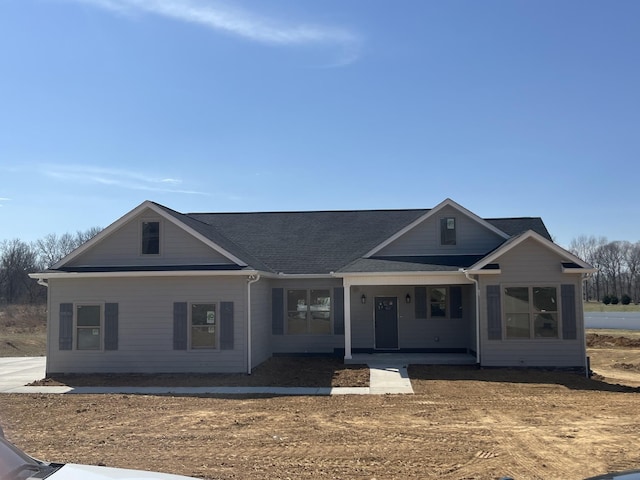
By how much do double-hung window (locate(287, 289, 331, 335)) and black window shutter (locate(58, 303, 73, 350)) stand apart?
280 inches

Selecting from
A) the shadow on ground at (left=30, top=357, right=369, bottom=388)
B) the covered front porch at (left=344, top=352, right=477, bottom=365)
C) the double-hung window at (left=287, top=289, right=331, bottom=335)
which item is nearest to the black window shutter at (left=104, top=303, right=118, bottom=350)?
the shadow on ground at (left=30, top=357, right=369, bottom=388)

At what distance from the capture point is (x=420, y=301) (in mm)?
19984

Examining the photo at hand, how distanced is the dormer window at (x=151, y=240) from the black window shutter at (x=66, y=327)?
2.75 metres

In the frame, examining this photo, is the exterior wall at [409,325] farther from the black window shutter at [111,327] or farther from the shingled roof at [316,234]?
the black window shutter at [111,327]

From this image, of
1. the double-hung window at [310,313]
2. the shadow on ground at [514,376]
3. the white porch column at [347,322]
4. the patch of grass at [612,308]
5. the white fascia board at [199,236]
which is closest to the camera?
the shadow on ground at [514,376]

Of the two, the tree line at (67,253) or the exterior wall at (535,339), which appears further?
the tree line at (67,253)

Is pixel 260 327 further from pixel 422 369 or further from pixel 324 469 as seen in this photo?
pixel 324 469

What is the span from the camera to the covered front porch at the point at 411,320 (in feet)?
64.6

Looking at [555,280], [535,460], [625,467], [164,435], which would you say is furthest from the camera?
[555,280]


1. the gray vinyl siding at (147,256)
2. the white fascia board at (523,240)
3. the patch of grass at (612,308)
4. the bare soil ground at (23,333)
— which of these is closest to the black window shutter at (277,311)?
the gray vinyl siding at (147,256)

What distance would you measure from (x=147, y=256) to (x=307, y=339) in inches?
249

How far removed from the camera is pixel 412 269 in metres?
17.8

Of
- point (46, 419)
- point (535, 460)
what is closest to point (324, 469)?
point (535, 460)

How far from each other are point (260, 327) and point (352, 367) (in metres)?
3.23
